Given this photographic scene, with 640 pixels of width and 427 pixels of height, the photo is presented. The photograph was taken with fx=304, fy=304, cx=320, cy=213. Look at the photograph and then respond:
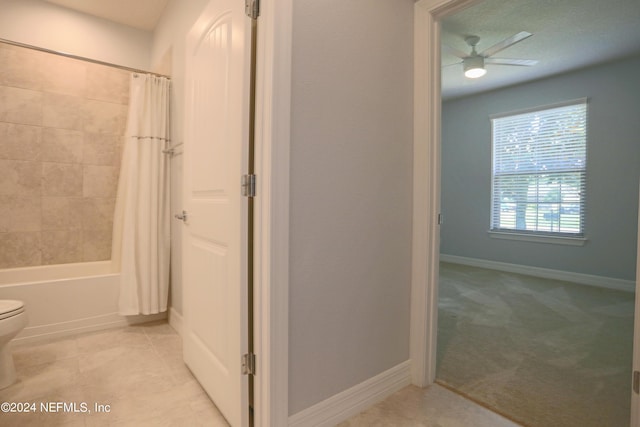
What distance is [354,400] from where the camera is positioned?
Answer: 1495mm

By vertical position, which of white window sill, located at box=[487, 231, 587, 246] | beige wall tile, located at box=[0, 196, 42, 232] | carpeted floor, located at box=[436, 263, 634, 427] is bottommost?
carpeted floor, located at box=[436, 263, 634, 427]

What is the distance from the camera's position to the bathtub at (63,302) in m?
2.17

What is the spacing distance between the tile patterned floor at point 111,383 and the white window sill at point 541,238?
182 inches

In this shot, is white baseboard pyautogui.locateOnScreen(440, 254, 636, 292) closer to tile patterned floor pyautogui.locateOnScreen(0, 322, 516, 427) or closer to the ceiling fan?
the ceiling fan

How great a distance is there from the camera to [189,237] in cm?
181

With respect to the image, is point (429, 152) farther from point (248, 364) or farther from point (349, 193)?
point (248, 364)

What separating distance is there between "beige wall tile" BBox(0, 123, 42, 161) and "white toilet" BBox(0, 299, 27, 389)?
1.56m

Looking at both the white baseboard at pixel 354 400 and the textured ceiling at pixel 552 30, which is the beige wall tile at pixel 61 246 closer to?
the white baseboard at pixel 354 400

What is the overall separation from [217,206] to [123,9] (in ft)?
8.06

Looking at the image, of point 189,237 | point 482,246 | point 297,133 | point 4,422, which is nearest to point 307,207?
point 297,133

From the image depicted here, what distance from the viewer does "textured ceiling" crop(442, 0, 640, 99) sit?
265 cm

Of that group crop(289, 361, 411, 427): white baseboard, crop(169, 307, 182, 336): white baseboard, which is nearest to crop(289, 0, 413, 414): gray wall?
crop(289, 361, 411, 427): white baseboard

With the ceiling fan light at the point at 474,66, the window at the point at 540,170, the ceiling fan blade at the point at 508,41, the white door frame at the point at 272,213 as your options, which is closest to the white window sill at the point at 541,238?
the window at the point at 540,170

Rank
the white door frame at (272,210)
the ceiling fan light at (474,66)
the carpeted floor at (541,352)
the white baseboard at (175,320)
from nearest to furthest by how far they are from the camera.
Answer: the white door frame at (272,210) → the carpeted floor at (541,352) → the white baseboard at (175,320) → the ceiling fan light at (474,66)
